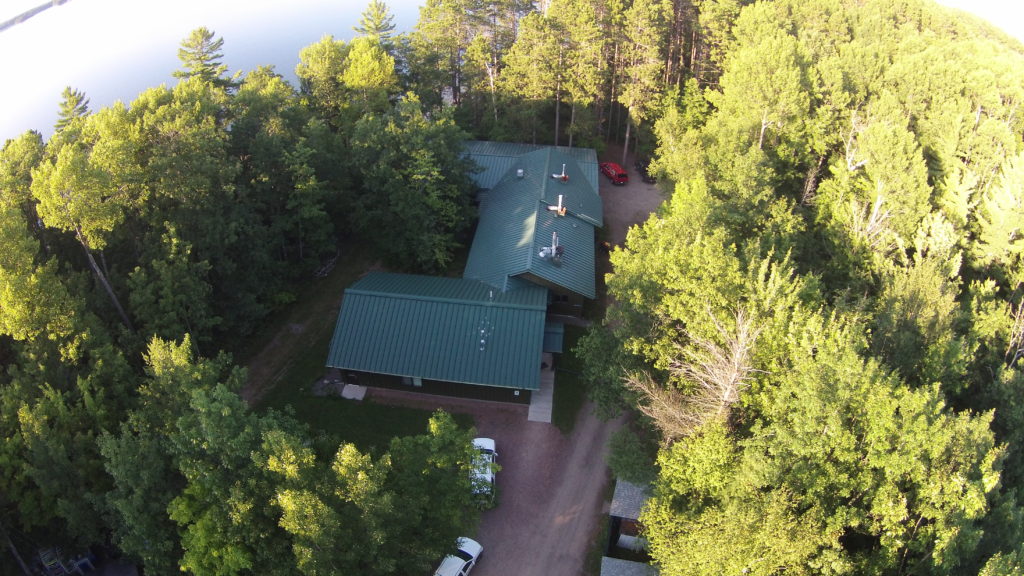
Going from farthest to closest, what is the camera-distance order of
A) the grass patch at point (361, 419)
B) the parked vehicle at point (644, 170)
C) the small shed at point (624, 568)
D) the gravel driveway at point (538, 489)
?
1. the parked vehicle at point (644, 170)
2. the grass patch at point (361, 419)
3. the gravel driveway at point (538, 489)
4. the small shed at point (624, 568)

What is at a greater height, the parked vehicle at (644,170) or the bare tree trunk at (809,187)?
the bare tree trunk at (809,187)

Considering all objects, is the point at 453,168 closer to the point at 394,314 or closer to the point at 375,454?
the point at 394,314

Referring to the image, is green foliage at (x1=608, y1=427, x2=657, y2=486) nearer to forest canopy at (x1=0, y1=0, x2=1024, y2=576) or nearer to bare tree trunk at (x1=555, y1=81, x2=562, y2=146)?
forest canopy at (x1=0, y1=0, x2=1024, y2=576)

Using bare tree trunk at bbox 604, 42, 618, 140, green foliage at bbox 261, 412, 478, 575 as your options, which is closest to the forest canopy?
green foliage at bbox 261, 412, 478, 575

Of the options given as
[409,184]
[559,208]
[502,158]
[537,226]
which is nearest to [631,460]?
[537,226]

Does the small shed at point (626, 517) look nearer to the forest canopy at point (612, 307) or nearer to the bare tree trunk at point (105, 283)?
the forest canopy at point (612, 307)

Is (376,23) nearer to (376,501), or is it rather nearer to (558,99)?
(558,99)

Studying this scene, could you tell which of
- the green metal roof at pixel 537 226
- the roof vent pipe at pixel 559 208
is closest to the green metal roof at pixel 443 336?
the green metal roof at pixel 537 226
